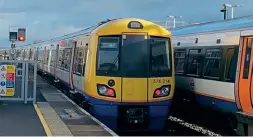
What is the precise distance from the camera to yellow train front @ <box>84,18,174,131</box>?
37.0 ft

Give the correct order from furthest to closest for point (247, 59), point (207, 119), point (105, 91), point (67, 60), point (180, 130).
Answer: point (67, 60), point (207, 119), point (180, 130), point (105, 91), point (247, 59)

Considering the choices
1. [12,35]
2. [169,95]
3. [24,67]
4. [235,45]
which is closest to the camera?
[235,45]

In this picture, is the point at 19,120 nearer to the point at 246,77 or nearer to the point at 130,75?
the point at 130,75

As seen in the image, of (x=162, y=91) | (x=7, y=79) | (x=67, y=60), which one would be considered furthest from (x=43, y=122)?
(x=67, y=60)

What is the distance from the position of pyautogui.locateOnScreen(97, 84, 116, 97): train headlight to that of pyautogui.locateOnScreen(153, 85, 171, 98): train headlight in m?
1.05

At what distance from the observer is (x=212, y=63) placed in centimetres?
1234

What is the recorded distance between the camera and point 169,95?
11.7m

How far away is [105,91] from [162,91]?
143 cm

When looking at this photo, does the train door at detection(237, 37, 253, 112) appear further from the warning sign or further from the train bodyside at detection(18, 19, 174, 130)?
the warning sign

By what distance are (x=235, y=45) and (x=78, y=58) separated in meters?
5.97

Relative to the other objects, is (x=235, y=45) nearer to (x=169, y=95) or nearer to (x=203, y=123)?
(x=169, y=95)

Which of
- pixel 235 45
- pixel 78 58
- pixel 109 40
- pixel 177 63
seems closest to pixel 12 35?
pixel 78 58

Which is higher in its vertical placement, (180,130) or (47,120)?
(47,120)

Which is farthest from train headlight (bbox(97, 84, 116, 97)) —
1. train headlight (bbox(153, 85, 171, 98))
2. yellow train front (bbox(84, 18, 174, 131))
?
train headlight (bbox(153, 85, 171, 98))
